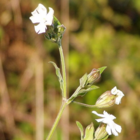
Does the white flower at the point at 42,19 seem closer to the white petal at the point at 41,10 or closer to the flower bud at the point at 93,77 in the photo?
the white petal at the point at 41,10

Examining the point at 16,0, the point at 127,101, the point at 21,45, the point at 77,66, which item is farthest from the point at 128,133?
the point at 16,0

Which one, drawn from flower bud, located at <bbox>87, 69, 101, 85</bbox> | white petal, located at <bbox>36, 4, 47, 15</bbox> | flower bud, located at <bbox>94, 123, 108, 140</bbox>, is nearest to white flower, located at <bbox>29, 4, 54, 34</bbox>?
white petal, located at <bbox>36, 4, 47, 15</bbox>

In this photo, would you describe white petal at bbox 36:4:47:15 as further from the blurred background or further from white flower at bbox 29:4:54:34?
the blurred background

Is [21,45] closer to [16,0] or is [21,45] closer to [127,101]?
[16,0]

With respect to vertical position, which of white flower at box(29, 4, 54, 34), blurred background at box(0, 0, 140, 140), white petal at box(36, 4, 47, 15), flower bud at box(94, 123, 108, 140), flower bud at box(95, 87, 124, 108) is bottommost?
flower bud at box(94, 123, 108, 140)

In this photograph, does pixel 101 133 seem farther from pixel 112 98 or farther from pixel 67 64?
pixel 67 64

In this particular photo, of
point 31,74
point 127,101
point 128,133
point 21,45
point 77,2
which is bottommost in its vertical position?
point 128,133

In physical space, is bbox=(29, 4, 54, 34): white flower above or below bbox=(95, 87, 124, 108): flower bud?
above

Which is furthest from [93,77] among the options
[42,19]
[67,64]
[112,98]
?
[67,64]
